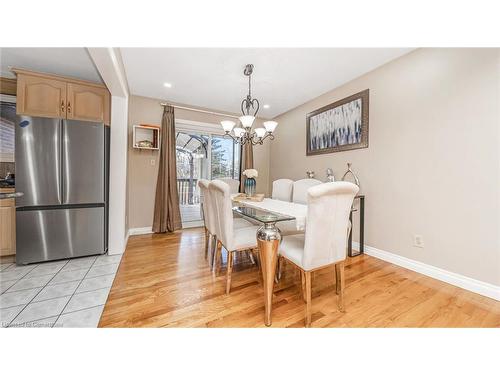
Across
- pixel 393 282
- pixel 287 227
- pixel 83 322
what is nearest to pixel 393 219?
pixel 393 282

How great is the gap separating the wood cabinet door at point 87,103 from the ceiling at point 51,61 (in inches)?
7.4

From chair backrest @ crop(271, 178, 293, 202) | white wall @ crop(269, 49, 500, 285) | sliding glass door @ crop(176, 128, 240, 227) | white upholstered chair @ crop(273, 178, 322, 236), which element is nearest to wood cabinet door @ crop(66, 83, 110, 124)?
sliding glass door @ crop(176, 128, 240, 227)

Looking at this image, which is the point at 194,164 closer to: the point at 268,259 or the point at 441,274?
the point at 268,259

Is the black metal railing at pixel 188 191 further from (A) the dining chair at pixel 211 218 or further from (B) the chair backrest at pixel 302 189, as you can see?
(B) the chair backrest at pixel 302 189

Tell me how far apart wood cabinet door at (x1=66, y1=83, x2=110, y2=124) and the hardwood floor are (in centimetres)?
191

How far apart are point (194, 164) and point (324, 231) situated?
3.36 metres

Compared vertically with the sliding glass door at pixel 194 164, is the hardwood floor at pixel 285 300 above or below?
below

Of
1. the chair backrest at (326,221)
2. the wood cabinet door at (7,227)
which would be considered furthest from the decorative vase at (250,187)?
the wood cabinet door at (7,227)

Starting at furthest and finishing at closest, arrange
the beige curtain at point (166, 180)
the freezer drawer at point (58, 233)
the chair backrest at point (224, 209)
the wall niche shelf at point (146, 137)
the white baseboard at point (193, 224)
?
1. the white baseboard at point (193, 224)
2. the beige curtain at point (166, 180)
3. the wall niche shelf at point (146, 137)
4. the freezer drawer at point (58, 233)
5. the chair backrest at point (224, 209)

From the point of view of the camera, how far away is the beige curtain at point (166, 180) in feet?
11.4

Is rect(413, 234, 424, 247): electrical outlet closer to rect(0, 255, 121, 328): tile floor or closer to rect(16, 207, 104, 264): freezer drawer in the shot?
rect(0, 255, 121, 328): tile floor
